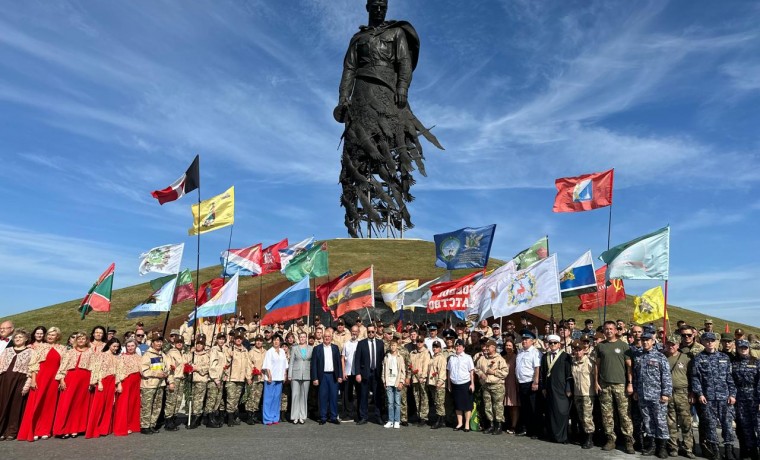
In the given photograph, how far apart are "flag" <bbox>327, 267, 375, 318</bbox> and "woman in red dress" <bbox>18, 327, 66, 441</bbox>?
6548 mm

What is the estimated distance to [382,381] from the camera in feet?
36.6

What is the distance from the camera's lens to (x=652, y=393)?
27.2 ft

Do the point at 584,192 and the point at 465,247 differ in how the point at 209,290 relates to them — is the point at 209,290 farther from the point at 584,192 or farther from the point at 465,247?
the point at 584,192

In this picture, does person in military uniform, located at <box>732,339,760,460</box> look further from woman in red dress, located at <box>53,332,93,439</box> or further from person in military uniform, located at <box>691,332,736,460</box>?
woman in red dress, located at <box>53,332,93,439</box>

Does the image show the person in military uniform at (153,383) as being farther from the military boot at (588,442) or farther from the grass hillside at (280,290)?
the grass hillside at (280,290)

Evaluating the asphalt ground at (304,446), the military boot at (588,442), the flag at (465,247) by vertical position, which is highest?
the flag at (465,247)

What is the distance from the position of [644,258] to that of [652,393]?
3.08 m

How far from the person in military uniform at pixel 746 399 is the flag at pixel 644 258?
7.23 ft

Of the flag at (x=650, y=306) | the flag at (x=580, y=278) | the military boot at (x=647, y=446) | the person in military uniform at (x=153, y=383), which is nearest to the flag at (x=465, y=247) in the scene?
the flag at (x=580, y=278)

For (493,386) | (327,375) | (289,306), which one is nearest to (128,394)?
(327,375)

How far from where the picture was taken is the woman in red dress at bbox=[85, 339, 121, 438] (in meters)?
9.38

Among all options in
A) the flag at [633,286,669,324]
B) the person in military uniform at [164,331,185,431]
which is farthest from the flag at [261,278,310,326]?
the flag at [633,286,669,324]

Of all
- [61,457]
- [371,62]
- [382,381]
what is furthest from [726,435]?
[371,62]

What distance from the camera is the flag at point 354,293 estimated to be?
13.8 metres
